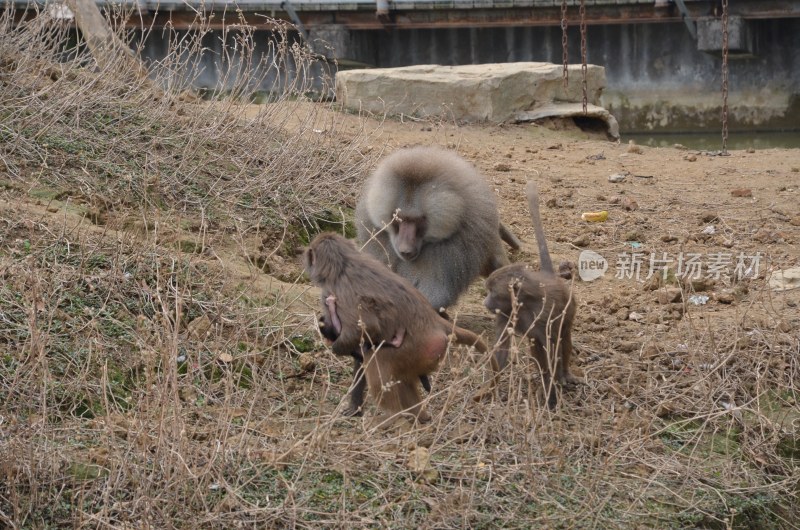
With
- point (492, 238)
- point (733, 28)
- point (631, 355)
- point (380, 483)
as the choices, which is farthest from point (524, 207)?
point (733, 28)

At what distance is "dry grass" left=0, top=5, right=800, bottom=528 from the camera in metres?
4.03

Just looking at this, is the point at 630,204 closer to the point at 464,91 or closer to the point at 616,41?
the point at 464,91

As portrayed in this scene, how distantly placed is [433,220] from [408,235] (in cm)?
14

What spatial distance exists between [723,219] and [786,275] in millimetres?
1312

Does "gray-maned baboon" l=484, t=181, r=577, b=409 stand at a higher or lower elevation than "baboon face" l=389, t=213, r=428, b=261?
lower

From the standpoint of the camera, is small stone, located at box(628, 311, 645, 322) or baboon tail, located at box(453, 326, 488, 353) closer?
baboon tail, located at box(453, 326, 488, 353)

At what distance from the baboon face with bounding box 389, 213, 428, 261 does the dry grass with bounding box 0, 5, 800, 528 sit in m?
0.60

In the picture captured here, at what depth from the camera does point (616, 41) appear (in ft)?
51.5

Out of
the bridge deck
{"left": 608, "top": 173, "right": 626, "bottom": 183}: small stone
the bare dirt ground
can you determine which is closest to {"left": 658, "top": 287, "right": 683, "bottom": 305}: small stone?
the bare dirt ground

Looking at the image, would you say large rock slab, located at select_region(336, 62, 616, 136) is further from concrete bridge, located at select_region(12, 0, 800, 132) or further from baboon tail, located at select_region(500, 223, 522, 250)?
baboon tail, located at select_region(500, 223, 522, 250)

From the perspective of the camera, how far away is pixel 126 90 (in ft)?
24.6

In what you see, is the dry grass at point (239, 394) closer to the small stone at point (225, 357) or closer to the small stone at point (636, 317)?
the small stone at point (225, 357)

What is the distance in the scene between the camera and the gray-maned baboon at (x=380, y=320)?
4535mm

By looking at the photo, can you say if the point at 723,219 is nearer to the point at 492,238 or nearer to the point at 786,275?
the point at 786,275
